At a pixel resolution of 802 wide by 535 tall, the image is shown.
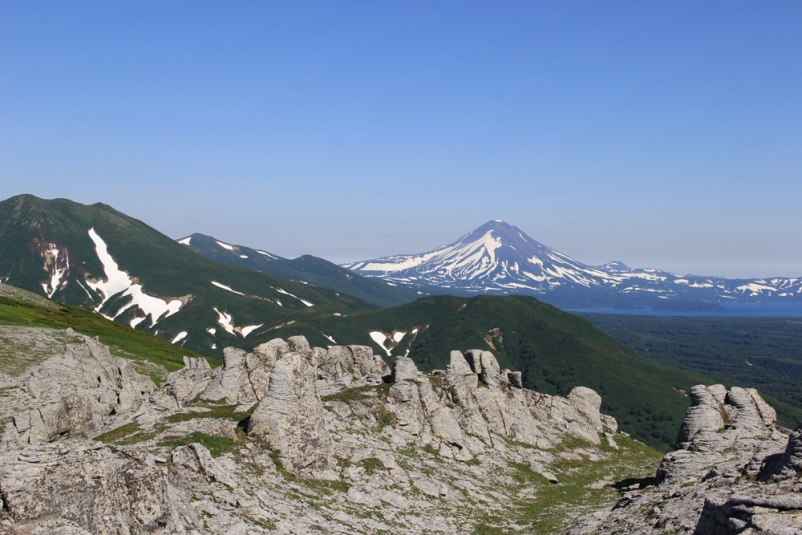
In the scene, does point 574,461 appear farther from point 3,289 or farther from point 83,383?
point 3,289

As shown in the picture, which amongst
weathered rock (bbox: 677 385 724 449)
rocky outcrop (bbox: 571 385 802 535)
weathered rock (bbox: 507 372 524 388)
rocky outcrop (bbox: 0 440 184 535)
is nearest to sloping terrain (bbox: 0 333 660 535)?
rocky outcrop (bbox: 0 440 184 535)

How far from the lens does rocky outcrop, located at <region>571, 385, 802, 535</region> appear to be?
73.6ft

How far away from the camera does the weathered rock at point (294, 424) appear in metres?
37.8

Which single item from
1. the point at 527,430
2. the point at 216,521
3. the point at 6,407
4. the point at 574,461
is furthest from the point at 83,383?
the point at 574,461

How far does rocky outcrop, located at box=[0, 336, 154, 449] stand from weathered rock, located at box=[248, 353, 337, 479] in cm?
1347

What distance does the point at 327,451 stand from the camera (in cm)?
4003

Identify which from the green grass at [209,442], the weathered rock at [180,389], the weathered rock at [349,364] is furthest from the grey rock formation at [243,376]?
the weathered rock at [349,364]

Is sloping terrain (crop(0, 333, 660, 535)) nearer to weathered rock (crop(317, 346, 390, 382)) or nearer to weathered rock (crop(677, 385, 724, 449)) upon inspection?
weathered rock (crop(317, 346, 390, 382))

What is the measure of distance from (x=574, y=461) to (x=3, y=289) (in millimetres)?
148806

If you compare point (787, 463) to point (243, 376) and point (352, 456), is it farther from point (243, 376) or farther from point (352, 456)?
point (243, 376)

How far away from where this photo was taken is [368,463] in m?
43.0

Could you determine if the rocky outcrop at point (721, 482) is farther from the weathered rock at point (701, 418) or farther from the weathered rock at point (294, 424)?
the weathered rock at point (294, 424)

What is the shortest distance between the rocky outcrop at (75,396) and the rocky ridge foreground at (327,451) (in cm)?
16

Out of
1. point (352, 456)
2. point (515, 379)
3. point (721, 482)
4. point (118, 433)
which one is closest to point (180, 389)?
point (118, 433)
